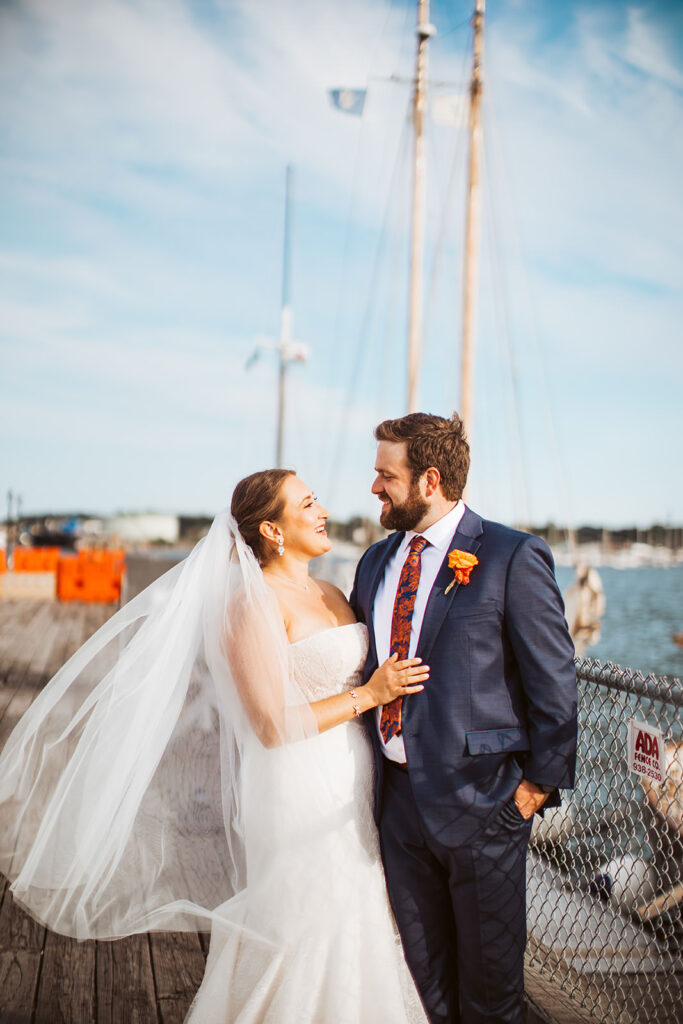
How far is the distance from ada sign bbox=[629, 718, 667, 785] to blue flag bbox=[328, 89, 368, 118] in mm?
16676

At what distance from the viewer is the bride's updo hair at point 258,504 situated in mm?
3096

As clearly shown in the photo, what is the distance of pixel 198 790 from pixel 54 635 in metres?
10.4

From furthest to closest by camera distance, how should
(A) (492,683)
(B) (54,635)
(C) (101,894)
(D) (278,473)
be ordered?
(B) (54,635) < (D) (278,473) < (C) (101,894) < (A) (492,683)

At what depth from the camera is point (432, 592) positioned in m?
2.68

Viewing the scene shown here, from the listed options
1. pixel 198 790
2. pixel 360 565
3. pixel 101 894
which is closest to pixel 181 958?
pixel 101 894

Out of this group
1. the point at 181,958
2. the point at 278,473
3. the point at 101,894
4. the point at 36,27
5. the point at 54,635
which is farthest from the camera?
the point at 36,27

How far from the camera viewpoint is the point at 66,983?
3324 mm

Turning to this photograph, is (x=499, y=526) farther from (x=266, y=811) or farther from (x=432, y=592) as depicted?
(x=266, y=811)

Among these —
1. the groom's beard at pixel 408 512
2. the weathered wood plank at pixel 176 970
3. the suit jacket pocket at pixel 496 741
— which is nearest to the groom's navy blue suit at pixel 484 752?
the suit jacket pocket at pixel 496 741

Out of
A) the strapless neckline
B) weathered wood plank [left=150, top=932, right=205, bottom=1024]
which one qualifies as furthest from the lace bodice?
weathered wood plank [left=150, top=932, right=205, bottom=1024]

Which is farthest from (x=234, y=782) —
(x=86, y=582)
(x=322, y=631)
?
(x=86, y=582)

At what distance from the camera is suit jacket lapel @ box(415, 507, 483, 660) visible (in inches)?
104

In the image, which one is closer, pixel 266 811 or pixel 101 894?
pixel 266 811

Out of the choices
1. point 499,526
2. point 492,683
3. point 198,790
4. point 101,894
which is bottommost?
point 101,894
